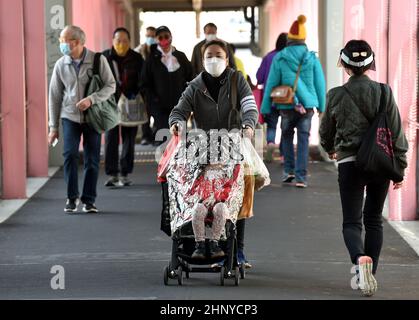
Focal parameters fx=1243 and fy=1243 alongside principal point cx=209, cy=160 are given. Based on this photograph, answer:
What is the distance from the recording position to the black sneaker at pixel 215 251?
8.47 meters

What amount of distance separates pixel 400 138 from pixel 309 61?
20.0 feet

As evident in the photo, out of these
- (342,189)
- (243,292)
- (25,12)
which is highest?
(25,12)

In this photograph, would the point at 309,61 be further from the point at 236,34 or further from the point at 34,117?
the point at 236,34

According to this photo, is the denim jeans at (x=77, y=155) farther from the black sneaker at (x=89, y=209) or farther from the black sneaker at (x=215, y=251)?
the black sneaker at (x=215, y=251)

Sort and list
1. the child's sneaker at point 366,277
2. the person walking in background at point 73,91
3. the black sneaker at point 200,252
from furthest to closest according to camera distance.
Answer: the person walking in background at point 73,91, the black sneaker at point 200,252, the child's sneaker at point 366,277

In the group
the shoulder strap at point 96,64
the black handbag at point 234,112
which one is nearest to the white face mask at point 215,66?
the black handbag at point 234,112

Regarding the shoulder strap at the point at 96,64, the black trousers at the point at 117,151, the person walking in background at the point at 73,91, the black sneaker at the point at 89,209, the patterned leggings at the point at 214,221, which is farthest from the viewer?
the black trousers at the point at 117,151

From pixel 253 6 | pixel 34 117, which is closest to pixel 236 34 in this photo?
pixel 253 6

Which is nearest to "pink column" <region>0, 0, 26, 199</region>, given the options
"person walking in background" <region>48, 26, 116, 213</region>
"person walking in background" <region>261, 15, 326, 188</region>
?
"person walking in background" <region>48, 26, 116, 213</region>

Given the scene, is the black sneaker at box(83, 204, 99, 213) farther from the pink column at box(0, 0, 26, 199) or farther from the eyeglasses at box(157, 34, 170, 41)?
the eyeglasses at box(157, 34, 170, 41)

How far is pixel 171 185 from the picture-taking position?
850cm

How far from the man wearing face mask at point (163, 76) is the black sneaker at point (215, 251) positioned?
21.3 feet

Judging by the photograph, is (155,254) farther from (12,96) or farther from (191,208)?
(12,96)

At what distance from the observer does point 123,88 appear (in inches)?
579
